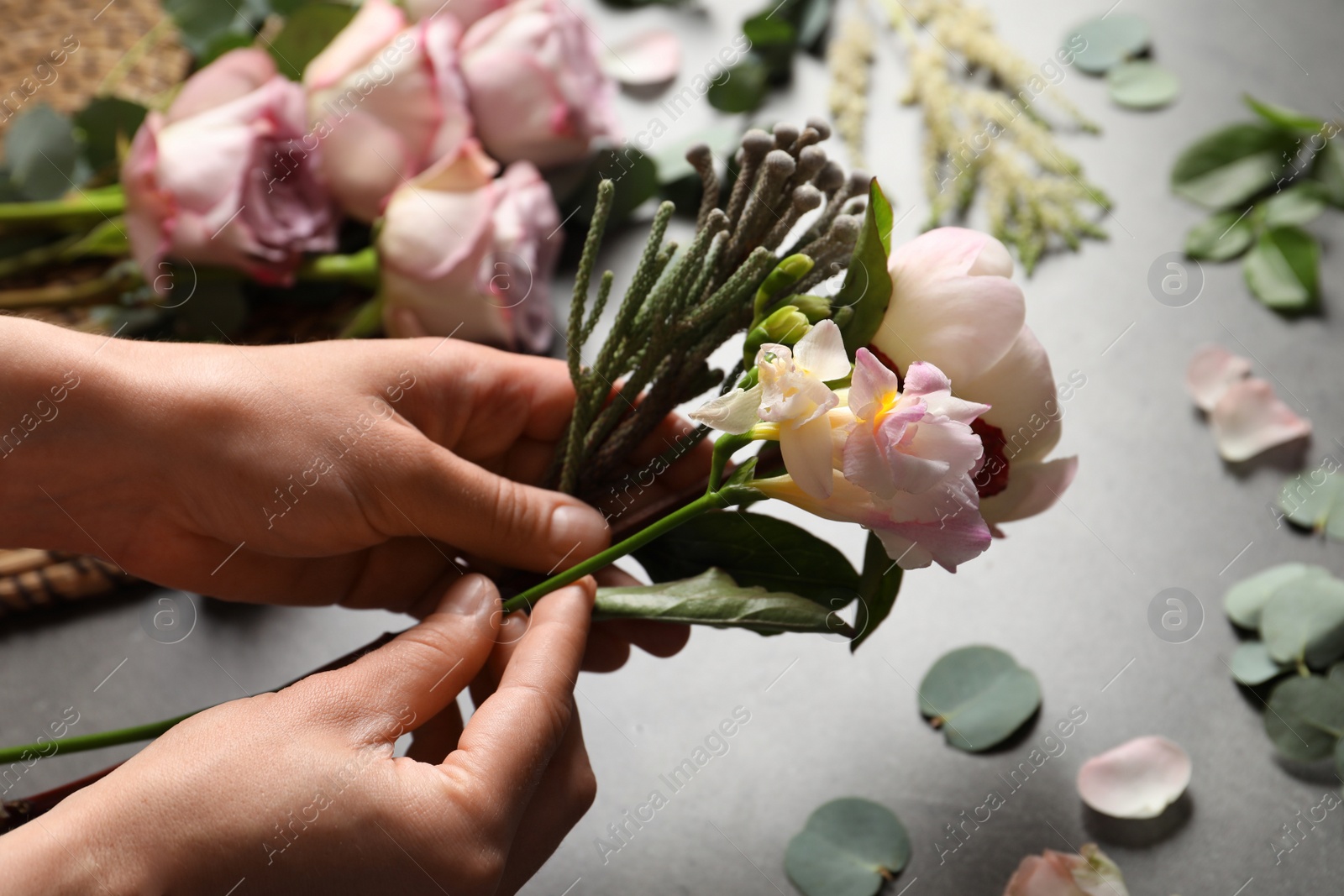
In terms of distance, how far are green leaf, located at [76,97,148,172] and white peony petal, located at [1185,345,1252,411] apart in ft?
2.35

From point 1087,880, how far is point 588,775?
0.25 m

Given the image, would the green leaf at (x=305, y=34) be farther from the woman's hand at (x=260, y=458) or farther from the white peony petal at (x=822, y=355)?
the white peony petal at (x=822, y=355)

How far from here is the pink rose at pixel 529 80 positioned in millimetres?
638

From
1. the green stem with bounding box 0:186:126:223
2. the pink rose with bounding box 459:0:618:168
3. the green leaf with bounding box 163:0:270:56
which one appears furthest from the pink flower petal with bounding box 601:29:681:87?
the green stem with bounding box 0:186:126:223

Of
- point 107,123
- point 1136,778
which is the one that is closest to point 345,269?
point 107,123

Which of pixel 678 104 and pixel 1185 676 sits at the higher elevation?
pixel 678 104

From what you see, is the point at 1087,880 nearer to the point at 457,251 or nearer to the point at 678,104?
the point at 457,251

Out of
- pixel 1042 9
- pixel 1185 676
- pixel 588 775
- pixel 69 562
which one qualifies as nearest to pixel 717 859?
pixel 588 775

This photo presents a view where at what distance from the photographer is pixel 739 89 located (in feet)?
2.58

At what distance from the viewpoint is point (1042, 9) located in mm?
883

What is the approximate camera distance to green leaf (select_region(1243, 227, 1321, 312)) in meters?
0.70

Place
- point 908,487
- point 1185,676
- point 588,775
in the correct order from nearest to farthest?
point 908,487 → point 588,775 → point 1185,676

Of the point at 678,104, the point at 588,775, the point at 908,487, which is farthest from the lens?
the point at 678,104

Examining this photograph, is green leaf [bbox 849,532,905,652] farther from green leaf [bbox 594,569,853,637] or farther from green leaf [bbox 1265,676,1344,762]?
green leaf [bbox 1265,676,1344,762]
